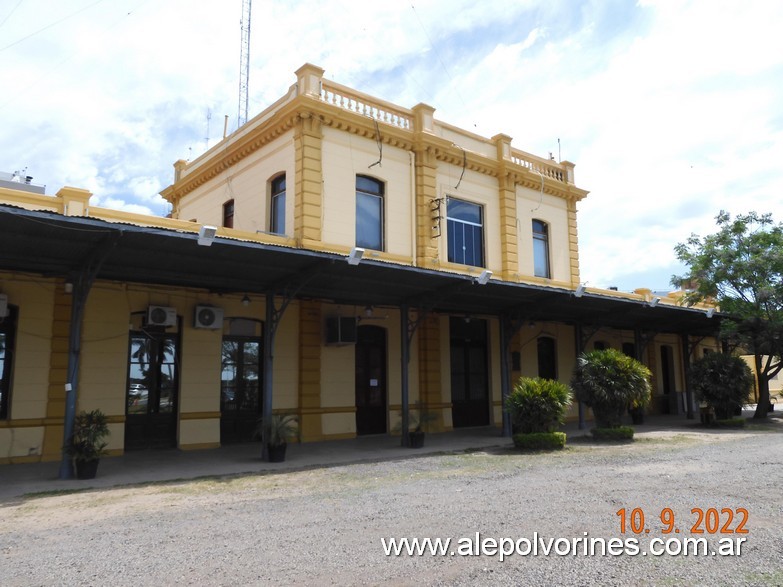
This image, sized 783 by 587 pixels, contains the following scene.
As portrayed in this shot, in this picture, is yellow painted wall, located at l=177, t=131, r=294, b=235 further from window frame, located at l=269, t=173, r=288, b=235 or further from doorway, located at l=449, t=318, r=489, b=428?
doorway, located at l=449, t=318, r=489, b=428

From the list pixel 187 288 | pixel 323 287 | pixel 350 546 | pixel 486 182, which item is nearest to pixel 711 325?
pixel 486 182

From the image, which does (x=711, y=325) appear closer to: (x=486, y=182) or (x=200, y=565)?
(x=486, y=182)

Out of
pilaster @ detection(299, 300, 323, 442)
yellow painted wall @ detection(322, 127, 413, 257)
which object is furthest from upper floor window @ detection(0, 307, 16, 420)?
yellow painted wall @ detection(322, 127, 413, 257)

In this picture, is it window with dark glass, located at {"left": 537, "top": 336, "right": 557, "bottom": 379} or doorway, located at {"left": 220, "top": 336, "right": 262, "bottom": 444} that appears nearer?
doorway, located at {"left": 220, "top": 336, "right": 262, "bottom": 444}

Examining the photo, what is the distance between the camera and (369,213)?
1380 centimetres

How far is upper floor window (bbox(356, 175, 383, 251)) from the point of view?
44.6ft

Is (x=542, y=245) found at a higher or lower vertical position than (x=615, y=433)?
higher

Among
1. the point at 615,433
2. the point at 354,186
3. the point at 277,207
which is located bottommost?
the point at 615,433

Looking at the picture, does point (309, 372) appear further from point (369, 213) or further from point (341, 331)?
point (369, 213)

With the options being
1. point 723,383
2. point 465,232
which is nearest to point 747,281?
point 723,383

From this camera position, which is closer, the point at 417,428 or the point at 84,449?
the point at 84,449

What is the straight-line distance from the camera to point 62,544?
202 inches

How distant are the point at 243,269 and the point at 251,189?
202 inches

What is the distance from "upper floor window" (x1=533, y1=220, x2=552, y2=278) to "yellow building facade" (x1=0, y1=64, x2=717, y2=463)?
92mm
